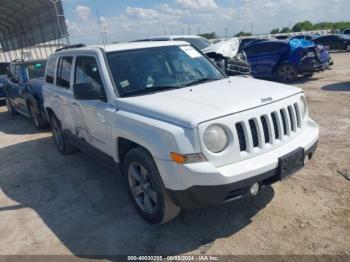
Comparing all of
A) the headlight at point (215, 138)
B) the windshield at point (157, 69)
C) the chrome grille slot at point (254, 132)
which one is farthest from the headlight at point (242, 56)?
the headlight at point (215, 138)

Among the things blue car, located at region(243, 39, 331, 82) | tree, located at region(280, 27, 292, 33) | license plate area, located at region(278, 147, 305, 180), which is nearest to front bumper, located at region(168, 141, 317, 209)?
license plate area, located at region(278, 147, 305, 180)

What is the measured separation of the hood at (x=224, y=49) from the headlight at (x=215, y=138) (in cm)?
817

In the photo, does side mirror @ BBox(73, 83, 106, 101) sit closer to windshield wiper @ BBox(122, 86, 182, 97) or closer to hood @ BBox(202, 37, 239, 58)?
windshield wiper @ BBox(122, 86, 182, 97)

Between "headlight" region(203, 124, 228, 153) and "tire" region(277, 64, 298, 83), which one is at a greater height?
"headlight" region(203, 124, 228, 153)

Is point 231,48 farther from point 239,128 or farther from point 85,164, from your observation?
point 239,128

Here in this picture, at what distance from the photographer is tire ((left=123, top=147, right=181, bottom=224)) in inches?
131

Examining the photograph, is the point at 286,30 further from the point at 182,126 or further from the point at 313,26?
the point at 182,126

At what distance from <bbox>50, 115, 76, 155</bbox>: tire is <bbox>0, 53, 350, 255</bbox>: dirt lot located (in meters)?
0.59

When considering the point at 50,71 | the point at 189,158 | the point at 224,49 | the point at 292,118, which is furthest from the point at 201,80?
the point at 224,49

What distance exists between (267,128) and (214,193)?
86cm

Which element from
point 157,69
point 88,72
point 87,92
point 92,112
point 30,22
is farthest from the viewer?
point 30,22

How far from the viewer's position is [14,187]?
17.3 feet

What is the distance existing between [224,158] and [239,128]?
34cm

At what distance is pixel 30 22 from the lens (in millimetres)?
19734
